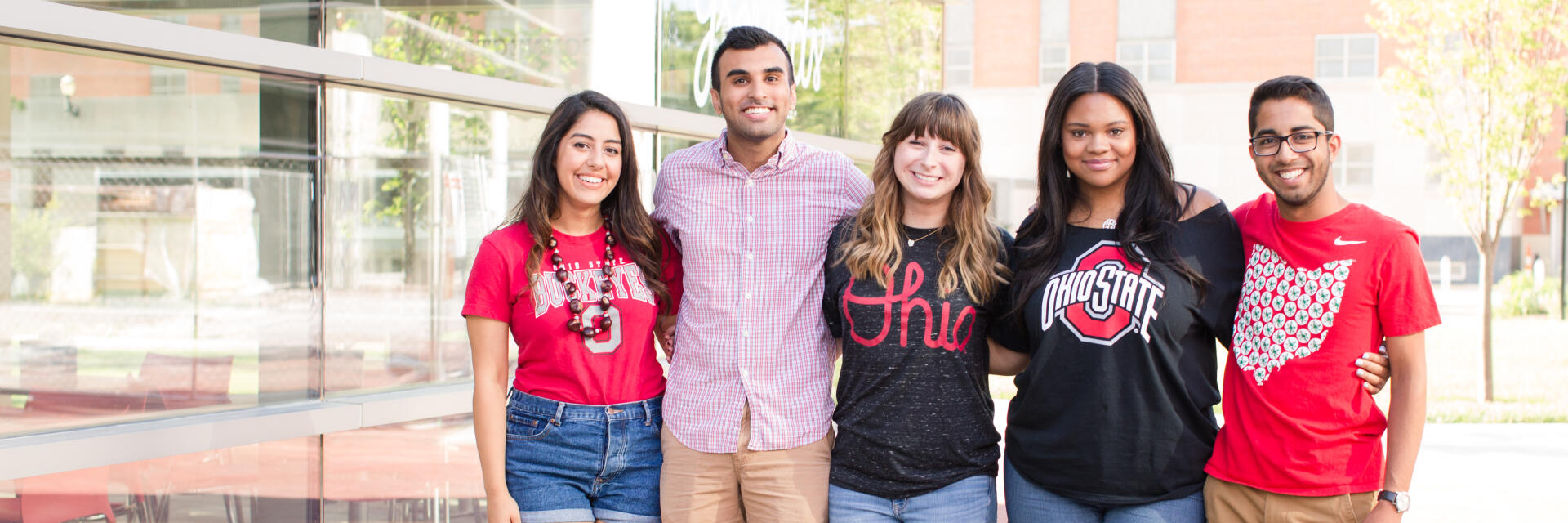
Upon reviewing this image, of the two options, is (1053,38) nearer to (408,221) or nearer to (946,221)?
(408,221)

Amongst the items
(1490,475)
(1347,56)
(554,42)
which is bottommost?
(1490,475)

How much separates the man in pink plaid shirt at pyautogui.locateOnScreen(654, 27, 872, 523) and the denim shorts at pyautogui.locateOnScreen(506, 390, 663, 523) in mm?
151

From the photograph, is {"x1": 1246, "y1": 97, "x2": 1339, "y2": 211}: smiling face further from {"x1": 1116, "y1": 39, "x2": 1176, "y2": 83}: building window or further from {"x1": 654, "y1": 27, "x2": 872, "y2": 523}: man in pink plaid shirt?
{"x1": 1116, "y1": 39, "x2": 1176, "y2": 83}: building window

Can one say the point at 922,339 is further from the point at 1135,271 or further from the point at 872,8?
the point at 872,8

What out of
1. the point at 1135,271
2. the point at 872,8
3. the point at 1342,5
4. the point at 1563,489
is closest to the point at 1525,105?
the point at 1563,489

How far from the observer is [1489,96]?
1070cm

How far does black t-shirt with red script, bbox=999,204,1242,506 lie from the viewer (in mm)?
2646

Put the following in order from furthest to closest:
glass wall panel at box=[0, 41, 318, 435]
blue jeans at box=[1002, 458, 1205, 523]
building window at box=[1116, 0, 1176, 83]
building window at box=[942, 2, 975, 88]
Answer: building window at box=[942, 2, 975, 88] < building window at box=[1116, 0, 1176, 83] < glass wall panel at box=[0, 41, 318, 435] < blue jeans at box=[1002, 458, 1205, 523]

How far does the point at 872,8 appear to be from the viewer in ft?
29.8

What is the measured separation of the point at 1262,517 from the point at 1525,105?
402 inches

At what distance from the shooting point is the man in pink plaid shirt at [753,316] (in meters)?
2.99

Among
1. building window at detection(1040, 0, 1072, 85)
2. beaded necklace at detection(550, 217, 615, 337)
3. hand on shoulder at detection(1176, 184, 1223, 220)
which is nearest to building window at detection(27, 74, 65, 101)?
beaded necklace at detection(550, 217, 615, 337)

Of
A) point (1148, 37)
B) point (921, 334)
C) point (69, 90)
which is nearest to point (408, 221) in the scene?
point (69, 90)

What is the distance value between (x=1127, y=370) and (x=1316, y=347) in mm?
438
